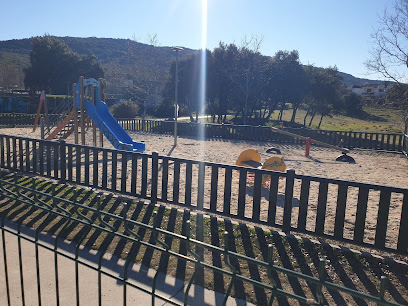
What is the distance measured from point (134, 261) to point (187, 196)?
2.03 meters

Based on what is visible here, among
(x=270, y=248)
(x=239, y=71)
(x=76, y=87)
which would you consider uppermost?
(x=239, y=71)

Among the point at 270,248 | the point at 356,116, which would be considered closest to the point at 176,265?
the point at 270,248

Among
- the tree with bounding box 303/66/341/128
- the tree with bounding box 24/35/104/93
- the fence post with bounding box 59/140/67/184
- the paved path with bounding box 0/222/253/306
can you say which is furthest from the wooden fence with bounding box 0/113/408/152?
the tree with bounding box 24/35/104/93

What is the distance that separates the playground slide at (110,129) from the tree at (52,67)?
1167 inches

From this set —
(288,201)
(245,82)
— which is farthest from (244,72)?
(288,201)

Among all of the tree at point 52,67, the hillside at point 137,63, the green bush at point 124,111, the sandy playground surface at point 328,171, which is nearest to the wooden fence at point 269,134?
the sandy playground surface at point 328,171

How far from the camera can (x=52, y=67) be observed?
4169cm

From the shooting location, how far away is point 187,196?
20.1 feet

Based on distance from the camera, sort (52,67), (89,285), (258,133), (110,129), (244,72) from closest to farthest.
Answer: (89,285) < (110,129) < (258,133) < (244,72) < (52,67)

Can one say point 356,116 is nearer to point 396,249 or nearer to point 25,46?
point 396,249

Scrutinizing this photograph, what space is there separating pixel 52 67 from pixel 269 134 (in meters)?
32.1

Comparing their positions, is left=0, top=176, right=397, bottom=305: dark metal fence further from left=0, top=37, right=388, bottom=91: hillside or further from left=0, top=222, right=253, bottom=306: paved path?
left=0, top=37, right=388, bottom=91: hillside

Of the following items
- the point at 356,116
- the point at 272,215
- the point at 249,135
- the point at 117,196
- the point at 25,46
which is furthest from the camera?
the point at 25,46

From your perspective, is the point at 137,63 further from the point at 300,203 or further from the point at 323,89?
the point at 300,203
